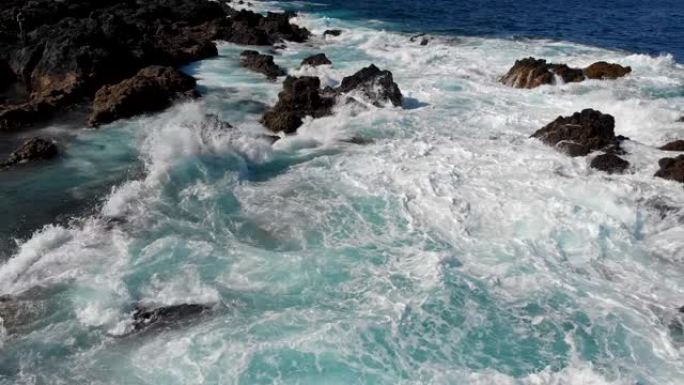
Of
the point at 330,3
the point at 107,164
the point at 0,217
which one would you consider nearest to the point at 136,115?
the point at 107,164

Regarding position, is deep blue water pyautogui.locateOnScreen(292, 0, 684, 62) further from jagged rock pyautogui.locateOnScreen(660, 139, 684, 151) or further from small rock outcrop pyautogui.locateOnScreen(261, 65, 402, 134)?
small rock outcrop pyautogui.locateOnScreen(261, 65, 402, 134)

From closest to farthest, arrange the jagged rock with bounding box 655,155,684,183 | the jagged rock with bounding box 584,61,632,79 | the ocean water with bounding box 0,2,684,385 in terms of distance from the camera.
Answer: the ocean water with bounding box 0,2,684,385 < the jagged rock with bounding box 655,155,684,183 < the jagged rock with bounding box 584,61,632,79

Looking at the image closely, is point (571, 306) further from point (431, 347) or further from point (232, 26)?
point (232, 26)

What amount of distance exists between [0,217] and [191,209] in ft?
14.8

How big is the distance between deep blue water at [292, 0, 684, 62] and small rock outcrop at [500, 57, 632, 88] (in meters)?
8.94

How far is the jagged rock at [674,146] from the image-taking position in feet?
59.9

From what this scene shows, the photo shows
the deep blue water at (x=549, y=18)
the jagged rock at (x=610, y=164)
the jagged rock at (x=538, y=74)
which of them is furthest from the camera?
the deep blue water at (x=549, y=18)

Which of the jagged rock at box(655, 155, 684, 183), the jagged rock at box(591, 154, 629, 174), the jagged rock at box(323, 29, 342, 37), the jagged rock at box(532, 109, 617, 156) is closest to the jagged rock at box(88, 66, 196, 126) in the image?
the jagged rock at box(532, 109, 617, 156)

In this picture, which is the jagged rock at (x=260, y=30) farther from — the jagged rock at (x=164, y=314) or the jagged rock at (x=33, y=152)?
the jagged rock at (x=164, y=314)

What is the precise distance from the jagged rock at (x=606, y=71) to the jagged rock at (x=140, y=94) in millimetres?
17606

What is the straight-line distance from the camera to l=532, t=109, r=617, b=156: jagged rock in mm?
17844

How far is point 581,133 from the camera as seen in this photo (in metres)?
18.1

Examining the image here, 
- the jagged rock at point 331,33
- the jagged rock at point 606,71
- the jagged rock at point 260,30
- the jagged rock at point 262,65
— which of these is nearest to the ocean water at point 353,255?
the jagged rock at point 606,71

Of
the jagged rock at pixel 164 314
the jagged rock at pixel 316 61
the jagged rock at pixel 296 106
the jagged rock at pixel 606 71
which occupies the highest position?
the jagged rock at pixel 316 61
